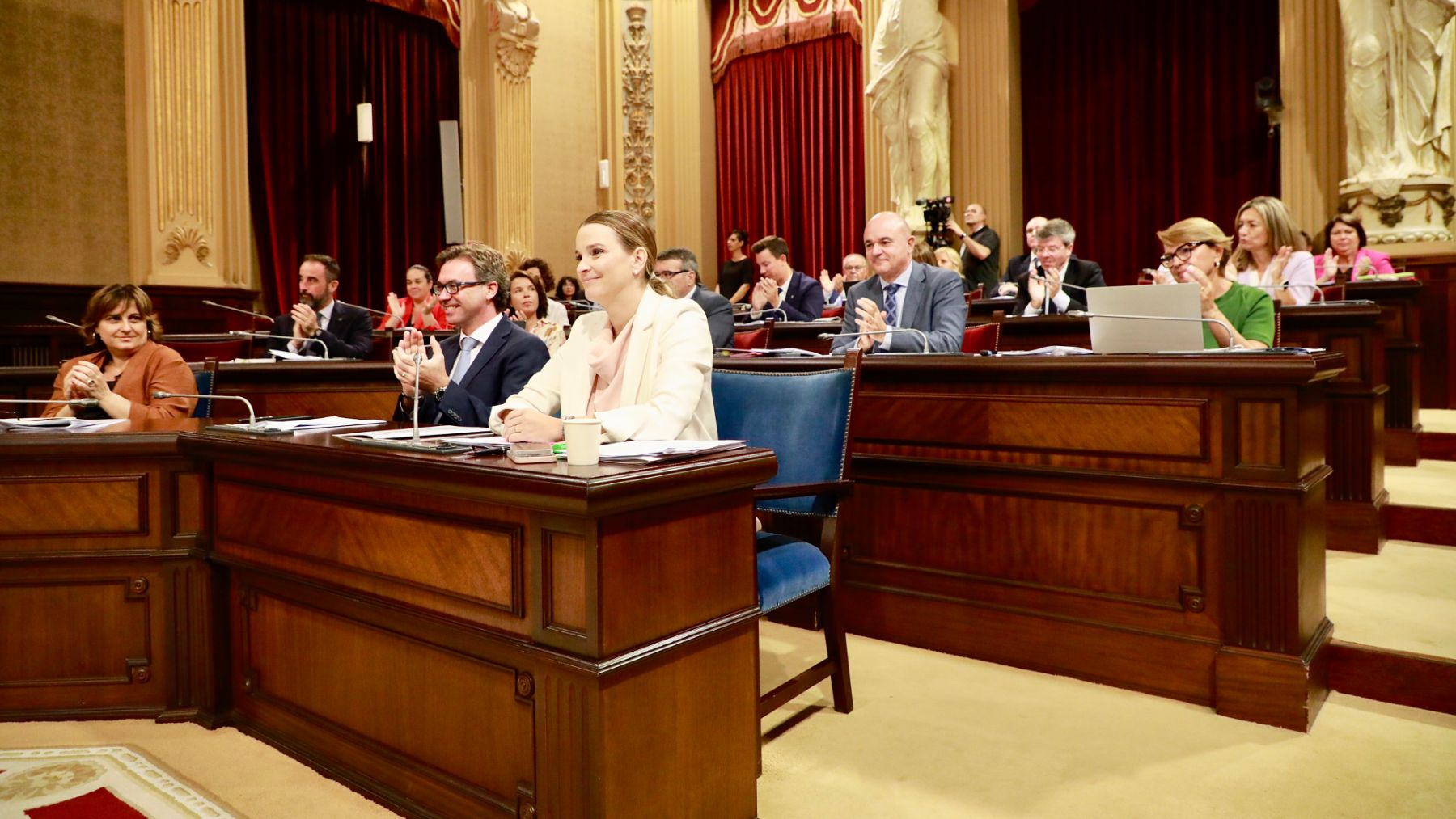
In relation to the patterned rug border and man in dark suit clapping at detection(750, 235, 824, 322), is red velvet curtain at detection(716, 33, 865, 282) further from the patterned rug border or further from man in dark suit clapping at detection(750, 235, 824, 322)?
the patterned rug border

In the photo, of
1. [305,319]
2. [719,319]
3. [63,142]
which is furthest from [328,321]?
[63,142]

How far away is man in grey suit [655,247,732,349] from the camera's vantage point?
479cm

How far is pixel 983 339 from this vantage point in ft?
12.2

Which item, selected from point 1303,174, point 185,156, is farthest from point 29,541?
point 1303,174

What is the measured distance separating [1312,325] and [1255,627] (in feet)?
6.43

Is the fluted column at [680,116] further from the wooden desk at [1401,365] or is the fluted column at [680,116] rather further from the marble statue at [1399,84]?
the wooden desk at [1401,365]

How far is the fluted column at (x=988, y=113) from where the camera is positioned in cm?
767

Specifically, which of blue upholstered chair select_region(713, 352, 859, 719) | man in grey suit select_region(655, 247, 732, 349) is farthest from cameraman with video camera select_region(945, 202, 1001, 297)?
blue upholstered chair select_region(713, 352, 859, 719)

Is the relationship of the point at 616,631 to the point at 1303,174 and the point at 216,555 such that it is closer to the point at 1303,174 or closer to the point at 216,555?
the point at 216,555

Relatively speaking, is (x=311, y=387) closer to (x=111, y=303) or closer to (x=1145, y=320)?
(x=111, y=303)

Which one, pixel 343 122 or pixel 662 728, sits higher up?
pixel 343 122

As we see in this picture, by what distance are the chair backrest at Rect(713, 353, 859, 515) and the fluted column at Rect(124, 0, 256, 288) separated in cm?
531

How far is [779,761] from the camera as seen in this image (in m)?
2.31

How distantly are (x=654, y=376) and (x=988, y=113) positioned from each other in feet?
20.3
